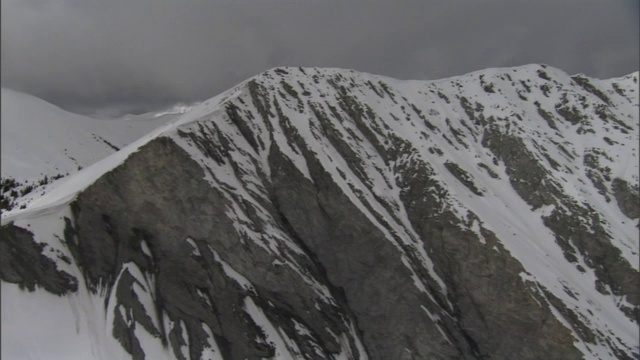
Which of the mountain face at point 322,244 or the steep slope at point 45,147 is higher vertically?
the steep slope at point 45,147

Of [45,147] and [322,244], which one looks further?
[45,147]

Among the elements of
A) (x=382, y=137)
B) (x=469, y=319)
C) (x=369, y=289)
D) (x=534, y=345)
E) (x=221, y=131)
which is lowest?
(x=534, y=345)

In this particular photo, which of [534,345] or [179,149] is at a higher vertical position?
[179,149]

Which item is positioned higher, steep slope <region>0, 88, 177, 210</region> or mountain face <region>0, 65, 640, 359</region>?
steep slope <region>0, 88, 177, 210</region>

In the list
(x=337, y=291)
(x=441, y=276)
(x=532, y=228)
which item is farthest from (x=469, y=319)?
(x=532, y=228)

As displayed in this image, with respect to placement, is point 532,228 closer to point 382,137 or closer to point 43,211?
point 382,137

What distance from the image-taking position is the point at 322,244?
5766cm

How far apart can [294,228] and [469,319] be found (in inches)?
928

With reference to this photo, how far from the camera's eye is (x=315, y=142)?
2586 inches

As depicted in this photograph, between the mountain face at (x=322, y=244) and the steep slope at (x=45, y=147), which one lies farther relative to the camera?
the steep slope at (x=45, y=147)

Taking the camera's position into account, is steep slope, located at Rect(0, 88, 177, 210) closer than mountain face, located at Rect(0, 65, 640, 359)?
No

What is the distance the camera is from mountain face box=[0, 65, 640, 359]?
42.9 meters

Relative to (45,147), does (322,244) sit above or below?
below

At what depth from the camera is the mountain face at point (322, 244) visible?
42938 millimetres
